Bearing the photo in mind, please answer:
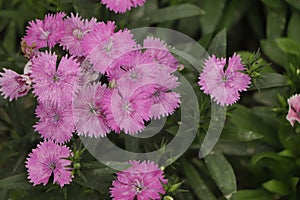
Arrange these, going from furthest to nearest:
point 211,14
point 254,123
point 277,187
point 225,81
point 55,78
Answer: point 211,14 → point 254,123 → point 277,187 → point 225,81 → point 55,78

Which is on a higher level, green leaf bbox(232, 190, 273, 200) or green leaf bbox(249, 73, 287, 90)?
green leaf bbox(249, 73, 287, 90)

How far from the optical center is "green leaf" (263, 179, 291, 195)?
2.21m

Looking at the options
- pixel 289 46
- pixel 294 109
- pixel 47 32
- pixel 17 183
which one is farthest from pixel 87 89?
pixel 289 46

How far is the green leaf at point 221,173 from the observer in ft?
6.76

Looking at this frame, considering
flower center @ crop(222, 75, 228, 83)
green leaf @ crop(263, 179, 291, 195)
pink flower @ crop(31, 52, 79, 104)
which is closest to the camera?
pink flower @ crop(31, 52, 79, 104)

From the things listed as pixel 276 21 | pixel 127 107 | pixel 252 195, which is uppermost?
pixel 276 21

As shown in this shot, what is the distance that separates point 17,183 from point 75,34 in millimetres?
561

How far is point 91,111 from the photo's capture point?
5.41 feet

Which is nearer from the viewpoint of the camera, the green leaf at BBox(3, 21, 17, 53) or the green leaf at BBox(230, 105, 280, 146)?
the green leaf at BBox(230, 105, 280, 146)

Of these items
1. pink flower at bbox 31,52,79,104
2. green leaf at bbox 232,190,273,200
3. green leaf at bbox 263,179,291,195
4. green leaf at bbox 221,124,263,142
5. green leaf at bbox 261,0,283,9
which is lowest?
green leaf at bbox 232,190,273,200

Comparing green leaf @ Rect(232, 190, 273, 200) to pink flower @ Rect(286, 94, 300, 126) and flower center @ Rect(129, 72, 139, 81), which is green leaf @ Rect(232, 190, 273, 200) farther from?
flower center @ Rect(129, 72, 139, 81)

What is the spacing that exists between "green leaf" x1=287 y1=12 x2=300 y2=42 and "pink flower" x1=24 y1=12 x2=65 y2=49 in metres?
1.34

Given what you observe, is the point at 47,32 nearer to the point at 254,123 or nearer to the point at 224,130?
the point at 224,130

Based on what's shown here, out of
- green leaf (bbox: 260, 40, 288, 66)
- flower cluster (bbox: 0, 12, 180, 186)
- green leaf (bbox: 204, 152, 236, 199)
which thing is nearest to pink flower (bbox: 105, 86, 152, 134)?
flower cluster (bbox: 0, 12, 180, 186)
